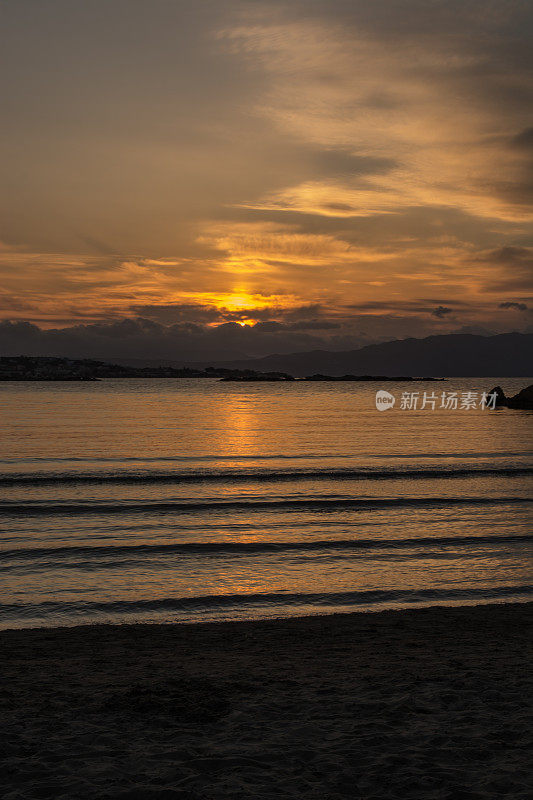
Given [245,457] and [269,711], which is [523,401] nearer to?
[245,457]

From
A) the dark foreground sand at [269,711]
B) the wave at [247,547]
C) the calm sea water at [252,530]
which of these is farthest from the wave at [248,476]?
the dark foreground sand at [269,711]

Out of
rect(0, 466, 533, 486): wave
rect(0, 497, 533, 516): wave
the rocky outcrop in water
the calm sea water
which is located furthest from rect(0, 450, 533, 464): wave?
the rocky outcrop in water

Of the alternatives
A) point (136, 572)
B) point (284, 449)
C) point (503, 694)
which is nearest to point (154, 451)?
point (284, 449)

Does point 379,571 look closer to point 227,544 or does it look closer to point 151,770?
point 227,544

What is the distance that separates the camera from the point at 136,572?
628 inches

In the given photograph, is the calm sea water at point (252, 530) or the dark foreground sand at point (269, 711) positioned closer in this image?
the dark foreground sand at point (269, 711)

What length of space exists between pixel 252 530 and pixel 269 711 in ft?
43.6

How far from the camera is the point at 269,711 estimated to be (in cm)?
791

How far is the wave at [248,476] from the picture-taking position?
3102cm

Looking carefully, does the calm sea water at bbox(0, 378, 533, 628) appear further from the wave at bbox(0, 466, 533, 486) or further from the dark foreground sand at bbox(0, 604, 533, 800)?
the dark foreground sand at bbox(0, 604, 533, 800)

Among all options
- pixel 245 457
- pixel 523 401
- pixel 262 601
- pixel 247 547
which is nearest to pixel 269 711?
pixel 262 601

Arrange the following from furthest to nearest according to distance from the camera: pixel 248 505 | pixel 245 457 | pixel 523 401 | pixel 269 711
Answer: pixel 523 401 → pixel 245 457 → pixel 248 505 → pixel 269 711

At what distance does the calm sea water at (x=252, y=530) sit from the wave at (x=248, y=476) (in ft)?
0.34

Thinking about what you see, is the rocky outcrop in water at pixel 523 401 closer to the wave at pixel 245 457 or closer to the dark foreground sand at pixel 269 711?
the wave at pixel 245 457
